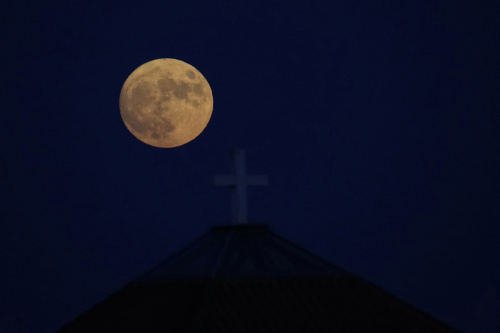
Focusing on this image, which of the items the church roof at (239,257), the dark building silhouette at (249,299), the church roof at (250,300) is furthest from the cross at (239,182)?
the church roof at (250,300)

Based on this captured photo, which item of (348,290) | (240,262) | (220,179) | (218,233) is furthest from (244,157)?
(348,290)

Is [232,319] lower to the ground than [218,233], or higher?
lower

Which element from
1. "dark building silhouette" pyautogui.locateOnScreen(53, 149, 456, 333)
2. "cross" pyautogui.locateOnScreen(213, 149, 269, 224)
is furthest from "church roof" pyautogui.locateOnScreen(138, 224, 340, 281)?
"cross" pyautogui.locateOnScreen(213, 149, 269, 224)

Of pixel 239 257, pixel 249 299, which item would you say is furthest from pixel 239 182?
pixel 249 299

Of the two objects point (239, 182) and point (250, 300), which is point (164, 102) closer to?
point (239, 182)

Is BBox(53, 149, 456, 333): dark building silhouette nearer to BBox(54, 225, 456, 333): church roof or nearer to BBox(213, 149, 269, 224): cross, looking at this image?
BBox(54, 225, 456, 333): church roof

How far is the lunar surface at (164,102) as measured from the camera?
55.3 ft

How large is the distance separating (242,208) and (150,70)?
14.2 feet

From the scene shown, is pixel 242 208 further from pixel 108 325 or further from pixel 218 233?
pixel 108 325

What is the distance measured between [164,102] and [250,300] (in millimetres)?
6554

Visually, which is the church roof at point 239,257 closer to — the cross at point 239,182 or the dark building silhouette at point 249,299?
the dark building silhouette at point 249,299

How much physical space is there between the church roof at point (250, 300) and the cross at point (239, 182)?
1317 millimetres

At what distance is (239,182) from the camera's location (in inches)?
600

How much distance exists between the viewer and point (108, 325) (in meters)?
11.8
